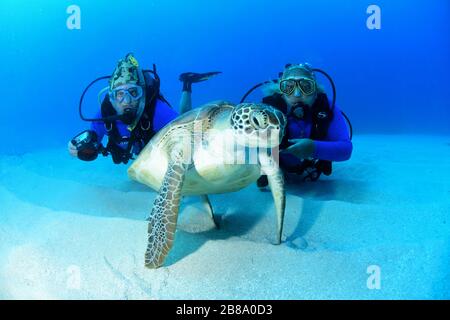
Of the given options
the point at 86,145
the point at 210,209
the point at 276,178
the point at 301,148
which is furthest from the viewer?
the point at 86,145

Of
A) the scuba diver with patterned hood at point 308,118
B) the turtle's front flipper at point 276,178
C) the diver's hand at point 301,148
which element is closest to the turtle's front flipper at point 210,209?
the turtle's front flipper at point 276,178

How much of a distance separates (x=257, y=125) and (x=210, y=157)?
62 cm

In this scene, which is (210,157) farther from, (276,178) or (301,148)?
(301,148)

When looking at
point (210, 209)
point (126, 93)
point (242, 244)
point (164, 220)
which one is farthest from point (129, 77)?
point (242, 244)

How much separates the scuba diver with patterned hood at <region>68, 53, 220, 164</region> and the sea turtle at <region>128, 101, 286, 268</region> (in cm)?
140

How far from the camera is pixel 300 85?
14.0 feet

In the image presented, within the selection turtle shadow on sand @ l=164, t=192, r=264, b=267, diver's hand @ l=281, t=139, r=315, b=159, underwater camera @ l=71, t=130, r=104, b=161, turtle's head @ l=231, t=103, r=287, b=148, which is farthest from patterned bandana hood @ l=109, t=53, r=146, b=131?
→ turtle's head @ l=231, t=103, r=287, b=148

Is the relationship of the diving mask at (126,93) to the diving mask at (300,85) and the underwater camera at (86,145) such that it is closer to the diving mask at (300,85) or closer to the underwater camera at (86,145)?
the underwater camera at (86,145)

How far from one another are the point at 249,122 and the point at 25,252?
2401 millimetres

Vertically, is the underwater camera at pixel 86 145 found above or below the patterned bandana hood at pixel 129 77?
below

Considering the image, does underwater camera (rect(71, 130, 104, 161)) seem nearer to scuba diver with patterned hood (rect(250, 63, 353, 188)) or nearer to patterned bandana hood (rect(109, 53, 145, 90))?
patterned bandana hood (rect(109, 53, 145, 90))

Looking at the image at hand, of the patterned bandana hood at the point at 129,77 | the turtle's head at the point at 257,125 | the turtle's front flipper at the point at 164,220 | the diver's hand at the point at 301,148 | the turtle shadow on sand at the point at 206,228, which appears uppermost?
the patterned bandana hood at the point at 129,77

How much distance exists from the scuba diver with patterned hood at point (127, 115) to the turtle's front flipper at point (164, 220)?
2183mm

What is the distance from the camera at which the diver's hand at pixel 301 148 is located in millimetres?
3852
